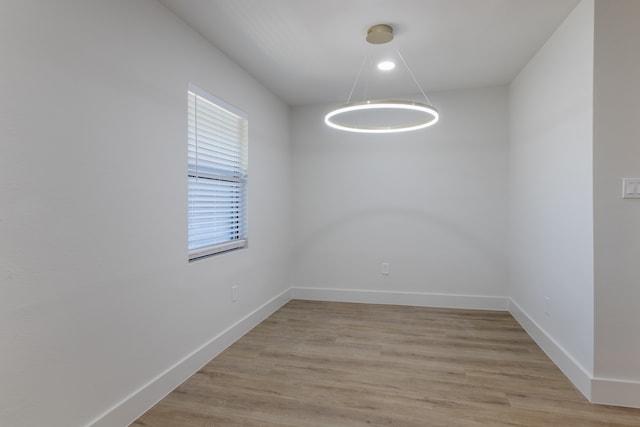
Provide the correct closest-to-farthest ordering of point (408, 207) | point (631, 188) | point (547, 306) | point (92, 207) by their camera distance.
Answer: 1. point (92, 207)
2. point (631, 188)
3. point (547, 306)
4. point (408, 207)

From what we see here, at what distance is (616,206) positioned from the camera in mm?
2121

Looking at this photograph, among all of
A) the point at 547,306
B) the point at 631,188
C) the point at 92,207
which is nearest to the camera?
the point at 92,207

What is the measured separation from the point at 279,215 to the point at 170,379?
2.31 meters

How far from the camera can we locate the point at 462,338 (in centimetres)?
322

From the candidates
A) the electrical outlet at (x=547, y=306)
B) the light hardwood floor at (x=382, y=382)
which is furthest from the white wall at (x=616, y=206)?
the electrical outlet at (x=547, y=306)

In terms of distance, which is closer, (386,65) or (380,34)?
(380,34)

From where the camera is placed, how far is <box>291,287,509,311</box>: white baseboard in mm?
4066

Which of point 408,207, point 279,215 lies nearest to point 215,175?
point 279,215

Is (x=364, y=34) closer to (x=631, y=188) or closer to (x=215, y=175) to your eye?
(x=215, y=175)

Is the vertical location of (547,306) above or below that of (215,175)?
below

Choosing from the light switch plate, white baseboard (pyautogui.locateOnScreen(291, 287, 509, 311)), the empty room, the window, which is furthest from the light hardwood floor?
the light switch plate

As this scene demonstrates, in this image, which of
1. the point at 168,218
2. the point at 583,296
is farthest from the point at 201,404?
the point at 583,296

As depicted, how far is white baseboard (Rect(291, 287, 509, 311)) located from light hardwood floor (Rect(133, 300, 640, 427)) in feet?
1.63

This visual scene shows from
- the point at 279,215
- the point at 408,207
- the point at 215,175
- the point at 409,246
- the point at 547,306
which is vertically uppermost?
the point at 215,175
